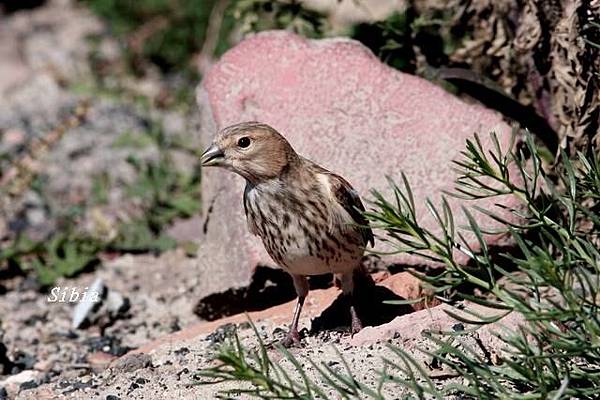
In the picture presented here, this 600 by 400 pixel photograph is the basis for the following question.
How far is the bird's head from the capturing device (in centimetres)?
464

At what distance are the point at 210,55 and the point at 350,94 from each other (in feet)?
11.6

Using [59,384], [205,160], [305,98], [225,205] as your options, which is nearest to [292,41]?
[305,98]

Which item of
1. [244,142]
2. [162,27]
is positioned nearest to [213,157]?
[244,142]

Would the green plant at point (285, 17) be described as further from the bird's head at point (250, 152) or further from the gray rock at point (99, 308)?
the bird's head at point (250, 152)

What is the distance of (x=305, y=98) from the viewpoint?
5949 mm

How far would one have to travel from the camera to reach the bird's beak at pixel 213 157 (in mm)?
4621

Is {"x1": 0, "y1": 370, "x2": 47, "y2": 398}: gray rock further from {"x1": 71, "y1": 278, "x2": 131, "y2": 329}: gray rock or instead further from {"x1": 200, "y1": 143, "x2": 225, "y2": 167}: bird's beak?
{"x1": 200, "y1": 143, "x2": 225, "y2": 167}: bird's beak

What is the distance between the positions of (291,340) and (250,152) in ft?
2.75

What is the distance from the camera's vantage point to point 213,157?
464 cm

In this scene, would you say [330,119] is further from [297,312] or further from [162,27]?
[162,27]

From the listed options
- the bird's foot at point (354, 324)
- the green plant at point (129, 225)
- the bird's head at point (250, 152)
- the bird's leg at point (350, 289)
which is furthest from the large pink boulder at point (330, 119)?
the green plant at point (129, 225)

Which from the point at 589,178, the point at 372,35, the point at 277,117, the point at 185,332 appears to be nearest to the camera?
the point at 589,178

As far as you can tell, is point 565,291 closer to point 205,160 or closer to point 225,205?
point 205,160

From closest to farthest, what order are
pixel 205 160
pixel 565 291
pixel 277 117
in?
pixel 565 291
pixel 205 160
pixel 277 117
